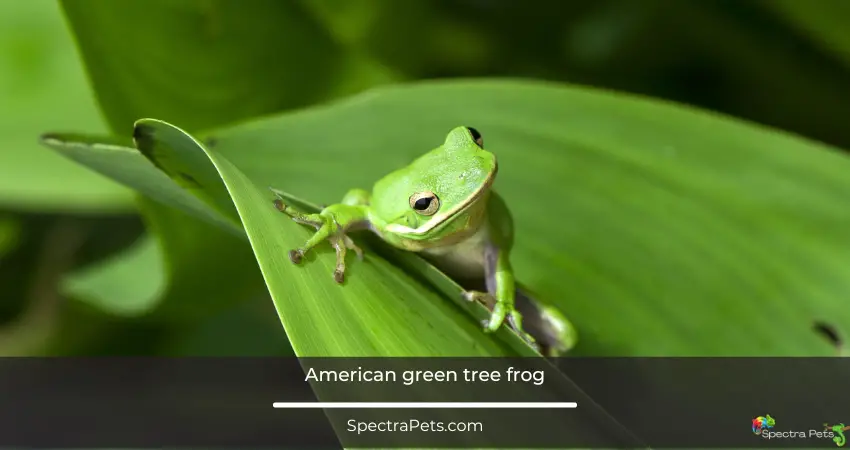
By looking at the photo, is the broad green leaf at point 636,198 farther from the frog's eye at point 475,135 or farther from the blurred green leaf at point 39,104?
the blurred green leaf at point 39,104

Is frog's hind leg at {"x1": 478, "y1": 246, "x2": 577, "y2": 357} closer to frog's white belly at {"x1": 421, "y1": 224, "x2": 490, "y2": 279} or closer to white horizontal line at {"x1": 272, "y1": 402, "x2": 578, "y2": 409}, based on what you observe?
frog's white belly at {"x1": 421, "y1": 224, "x2": 490, "y2": 279}

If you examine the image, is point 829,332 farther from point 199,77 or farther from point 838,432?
point 199,77

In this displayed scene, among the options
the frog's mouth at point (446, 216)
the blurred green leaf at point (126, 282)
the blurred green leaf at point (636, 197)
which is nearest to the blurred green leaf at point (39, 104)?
the blurred green leaf at point (126, 282)

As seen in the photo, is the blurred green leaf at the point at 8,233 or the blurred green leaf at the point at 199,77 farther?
the blurred green leaf at the point at 8,233

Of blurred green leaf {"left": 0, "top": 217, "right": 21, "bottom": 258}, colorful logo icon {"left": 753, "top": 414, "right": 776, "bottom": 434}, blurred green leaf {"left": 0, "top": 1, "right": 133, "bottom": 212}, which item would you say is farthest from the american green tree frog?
blurred green leaf {"left": 0, "top": 217, "right": 21, "bottom": 258}

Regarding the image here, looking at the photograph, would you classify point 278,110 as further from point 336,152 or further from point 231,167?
point 231,167

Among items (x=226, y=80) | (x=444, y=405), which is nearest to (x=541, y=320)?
(x=444, y=405)
